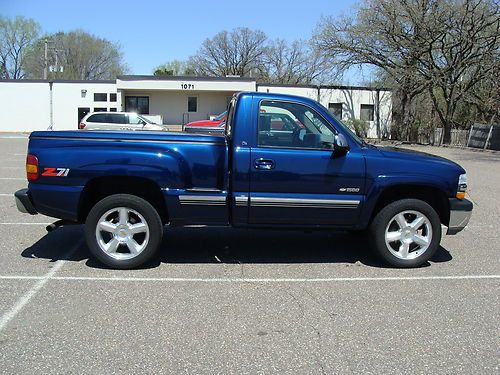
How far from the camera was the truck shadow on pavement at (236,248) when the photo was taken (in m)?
5.82

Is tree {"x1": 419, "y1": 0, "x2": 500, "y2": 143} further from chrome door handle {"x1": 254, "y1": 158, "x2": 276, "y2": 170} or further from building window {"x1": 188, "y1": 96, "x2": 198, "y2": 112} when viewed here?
chrome door handle {"x1": 254, "y1": 158, "x2": 276, "y2": 170}

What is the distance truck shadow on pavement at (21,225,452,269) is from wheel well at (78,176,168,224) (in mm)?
669

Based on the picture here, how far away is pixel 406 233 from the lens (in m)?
5.58

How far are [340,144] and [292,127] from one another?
0.59 m

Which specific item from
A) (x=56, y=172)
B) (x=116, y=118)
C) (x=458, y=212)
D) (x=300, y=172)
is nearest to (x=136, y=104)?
(x=116, y=118)

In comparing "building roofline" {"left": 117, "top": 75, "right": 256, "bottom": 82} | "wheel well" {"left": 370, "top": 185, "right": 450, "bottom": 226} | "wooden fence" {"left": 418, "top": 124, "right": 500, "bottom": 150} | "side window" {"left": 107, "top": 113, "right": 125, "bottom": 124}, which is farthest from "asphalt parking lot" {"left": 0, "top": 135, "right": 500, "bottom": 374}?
"building roofline" {"left": 117, "top": 75, "right": 256, "bottom": 82}

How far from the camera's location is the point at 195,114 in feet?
135

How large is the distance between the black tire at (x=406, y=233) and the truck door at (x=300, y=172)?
1.12 ft

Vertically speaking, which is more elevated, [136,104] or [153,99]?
[153,99]

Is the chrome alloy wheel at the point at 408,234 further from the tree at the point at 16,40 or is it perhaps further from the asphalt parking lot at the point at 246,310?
the tree at the point at 16,40

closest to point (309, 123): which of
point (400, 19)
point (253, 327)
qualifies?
→ point (253, 327)

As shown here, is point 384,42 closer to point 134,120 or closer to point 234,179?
point 134,120

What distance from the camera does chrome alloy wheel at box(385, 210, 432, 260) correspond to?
555 cm

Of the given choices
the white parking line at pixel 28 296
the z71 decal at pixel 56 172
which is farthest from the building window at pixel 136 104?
the z71 decal at pixel 56 172
